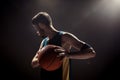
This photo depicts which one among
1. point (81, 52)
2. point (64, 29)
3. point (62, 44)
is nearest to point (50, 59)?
point (62, 44)

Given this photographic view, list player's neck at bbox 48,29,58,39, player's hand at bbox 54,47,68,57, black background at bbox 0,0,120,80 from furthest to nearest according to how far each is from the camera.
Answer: black background at bbox 0,0,120,80 → player's neck at bbox 48,29,58,39 → player's hand at bbox 54,47,68,57

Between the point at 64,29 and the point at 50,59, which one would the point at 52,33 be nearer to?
the point at 50,59

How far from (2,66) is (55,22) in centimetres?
115

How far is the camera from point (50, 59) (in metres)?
1.99

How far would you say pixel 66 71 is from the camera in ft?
6.69

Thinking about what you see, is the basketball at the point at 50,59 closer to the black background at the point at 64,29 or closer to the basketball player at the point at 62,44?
the basketball player at the point at 62,44

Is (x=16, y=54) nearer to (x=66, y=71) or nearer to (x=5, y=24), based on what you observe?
(x=5, y=24)

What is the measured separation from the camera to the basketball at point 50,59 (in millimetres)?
1948

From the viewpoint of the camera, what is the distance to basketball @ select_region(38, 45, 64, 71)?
6.39 ft

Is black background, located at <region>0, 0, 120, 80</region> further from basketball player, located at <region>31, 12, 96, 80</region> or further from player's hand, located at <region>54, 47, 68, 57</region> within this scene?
player's hand, located at <region>54, 47, 68, 57</region>

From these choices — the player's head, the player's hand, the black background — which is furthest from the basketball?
the black background

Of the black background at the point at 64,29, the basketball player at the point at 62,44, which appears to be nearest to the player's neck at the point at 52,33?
the basketball player at the point at 62,44

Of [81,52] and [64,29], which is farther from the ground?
[64,29]

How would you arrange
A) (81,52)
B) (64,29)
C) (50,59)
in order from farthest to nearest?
(64,29) → (50,59) → (81,52)
